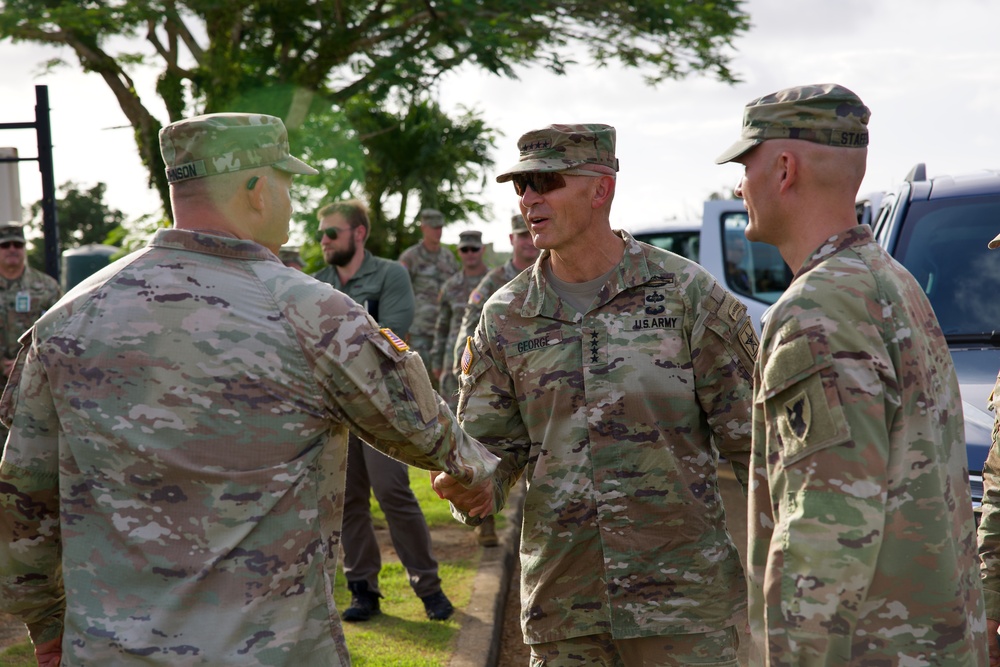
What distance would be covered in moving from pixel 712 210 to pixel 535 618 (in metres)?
8.08

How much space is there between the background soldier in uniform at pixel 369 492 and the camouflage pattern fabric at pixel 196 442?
11.7 feet

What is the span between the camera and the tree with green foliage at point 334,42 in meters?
17.4

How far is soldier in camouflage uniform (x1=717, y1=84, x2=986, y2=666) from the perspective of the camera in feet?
7.13

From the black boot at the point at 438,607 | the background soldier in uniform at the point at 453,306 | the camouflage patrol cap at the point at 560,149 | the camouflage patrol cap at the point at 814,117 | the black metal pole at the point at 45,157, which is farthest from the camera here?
the background soldier in uniform at the point at 453,306

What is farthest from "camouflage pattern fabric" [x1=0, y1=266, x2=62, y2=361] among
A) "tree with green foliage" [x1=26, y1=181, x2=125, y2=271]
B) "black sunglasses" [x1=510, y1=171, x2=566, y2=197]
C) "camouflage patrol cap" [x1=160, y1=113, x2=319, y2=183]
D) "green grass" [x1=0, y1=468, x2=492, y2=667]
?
"tree with green foliage" [x1=26, y1=181, x2=125, y2=271]

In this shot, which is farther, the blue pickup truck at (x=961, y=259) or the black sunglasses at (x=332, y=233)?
the black sunglasses at (x=332, y=233)

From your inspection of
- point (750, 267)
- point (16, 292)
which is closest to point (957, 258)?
point (750, 267)

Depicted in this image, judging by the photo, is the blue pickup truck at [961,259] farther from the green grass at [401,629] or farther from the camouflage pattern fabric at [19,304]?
the camouflage pattern fabric at [19,304]

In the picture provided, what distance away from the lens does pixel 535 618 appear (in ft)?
11.8

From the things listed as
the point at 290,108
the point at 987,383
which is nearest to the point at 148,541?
the point at 987,383

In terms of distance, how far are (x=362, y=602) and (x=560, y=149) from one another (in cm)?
362

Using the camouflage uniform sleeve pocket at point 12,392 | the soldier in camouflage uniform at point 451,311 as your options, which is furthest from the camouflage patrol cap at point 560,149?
the soldier in camouflage uniform at point 451,311

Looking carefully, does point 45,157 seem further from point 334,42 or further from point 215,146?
point 334,42

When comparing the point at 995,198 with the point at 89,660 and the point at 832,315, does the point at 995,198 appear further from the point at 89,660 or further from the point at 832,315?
the point at 89,660
